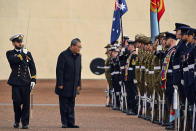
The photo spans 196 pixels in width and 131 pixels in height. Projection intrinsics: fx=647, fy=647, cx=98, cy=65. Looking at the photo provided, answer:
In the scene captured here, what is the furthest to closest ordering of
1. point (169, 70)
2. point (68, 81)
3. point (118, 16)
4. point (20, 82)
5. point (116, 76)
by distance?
Result: point (116, 76)
point (118, 16)
point (68, 81)
point (20, 82)
point (169, 70)

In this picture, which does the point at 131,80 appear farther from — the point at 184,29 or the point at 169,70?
the point at 184,29

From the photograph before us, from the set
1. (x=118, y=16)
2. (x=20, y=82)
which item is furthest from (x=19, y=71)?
(x=118, y=16)

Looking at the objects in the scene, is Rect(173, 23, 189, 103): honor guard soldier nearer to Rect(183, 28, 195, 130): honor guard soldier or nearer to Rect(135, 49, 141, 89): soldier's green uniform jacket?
Rect(183, 28, 195, 130): honor guard soldier

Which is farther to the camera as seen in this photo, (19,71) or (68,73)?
(68,73)

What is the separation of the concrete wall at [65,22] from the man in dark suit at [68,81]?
25494mm

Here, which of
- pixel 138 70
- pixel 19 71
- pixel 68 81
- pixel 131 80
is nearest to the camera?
pixel 19 71

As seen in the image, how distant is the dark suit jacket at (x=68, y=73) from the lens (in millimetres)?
14156

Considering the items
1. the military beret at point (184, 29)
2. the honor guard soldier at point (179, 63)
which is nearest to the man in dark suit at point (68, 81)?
the honor guard soldier at point (179, 63)

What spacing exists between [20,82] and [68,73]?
1133mm

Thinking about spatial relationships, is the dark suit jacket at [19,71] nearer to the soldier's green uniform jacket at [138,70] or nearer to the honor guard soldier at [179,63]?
the honor guard soldier at [179,63]

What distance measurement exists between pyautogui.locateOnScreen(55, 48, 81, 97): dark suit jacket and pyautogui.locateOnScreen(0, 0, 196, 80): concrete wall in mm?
25482

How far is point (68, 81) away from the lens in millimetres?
14281

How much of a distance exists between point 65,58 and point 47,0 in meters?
25.8

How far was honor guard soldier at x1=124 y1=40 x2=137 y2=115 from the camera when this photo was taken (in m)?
18.1
